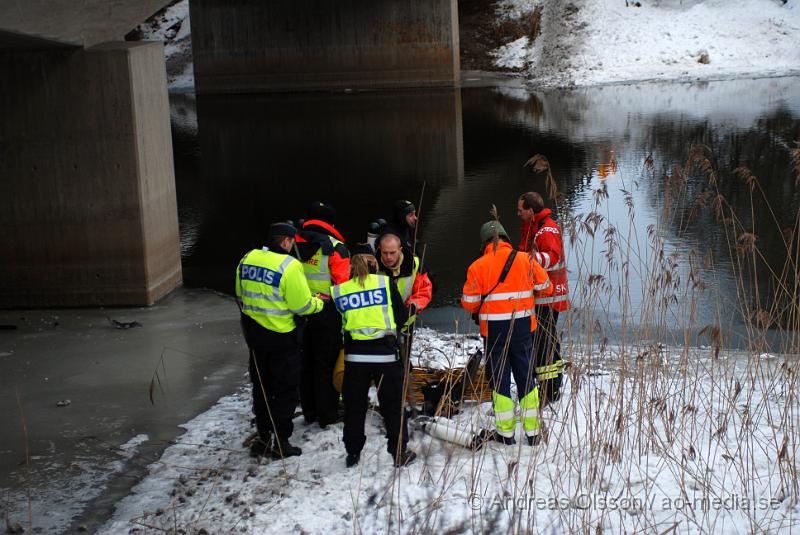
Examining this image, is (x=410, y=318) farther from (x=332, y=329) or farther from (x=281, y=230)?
(x=281, y=230)

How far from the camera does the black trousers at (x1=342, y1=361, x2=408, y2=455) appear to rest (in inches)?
229

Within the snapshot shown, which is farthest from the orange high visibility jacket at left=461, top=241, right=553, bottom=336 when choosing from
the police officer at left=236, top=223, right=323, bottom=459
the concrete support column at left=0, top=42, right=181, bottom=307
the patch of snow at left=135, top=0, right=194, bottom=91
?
the patch of snow at left=135, top=0, right=194, bottom=91

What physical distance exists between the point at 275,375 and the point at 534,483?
5.92ft

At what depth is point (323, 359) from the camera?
6672mm

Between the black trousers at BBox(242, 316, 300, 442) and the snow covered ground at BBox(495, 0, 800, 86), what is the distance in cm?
2772

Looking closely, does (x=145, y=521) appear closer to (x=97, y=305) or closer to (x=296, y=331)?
(x=296, y=331)

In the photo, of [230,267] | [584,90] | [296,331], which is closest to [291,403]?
[296,331]

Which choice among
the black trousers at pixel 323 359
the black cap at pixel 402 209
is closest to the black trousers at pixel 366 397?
the black trousers at pixel 323 359

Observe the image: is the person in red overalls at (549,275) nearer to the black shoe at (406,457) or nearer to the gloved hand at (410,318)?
the gloved hand at (410,318)

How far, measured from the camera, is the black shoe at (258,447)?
622cm

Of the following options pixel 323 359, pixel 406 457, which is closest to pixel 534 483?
pixel 406 457

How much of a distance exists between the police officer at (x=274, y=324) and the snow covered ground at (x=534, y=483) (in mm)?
227

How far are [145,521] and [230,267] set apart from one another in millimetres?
7701

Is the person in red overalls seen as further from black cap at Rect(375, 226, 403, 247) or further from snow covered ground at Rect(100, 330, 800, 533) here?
black cap at Rect(375, 226, 403, 247)
